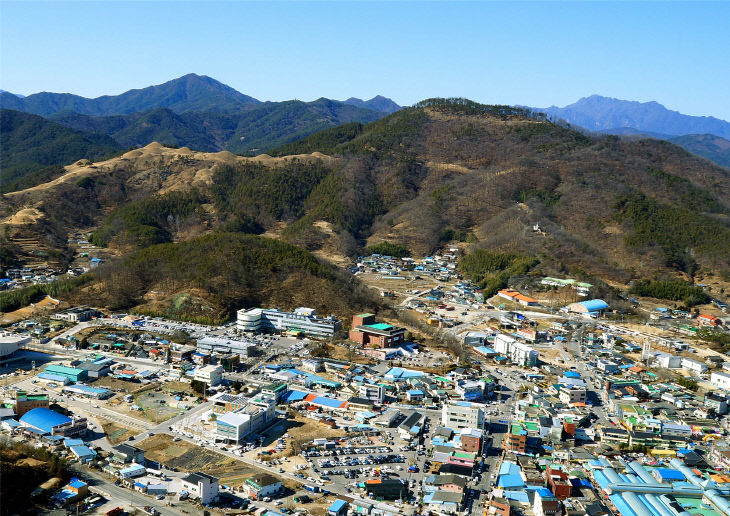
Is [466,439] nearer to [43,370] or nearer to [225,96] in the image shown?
[43,370]

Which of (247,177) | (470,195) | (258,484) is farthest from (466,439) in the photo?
(247,177)

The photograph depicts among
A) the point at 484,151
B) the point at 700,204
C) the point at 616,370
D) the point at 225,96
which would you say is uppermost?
the point at 225,96

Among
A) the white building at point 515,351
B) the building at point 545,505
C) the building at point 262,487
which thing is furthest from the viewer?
the white building at point 515,351

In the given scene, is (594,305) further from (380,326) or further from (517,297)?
(380,326)

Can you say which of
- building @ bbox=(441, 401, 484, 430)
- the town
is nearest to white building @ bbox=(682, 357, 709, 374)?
the town

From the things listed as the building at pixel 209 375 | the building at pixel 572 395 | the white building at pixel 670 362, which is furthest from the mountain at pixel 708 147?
the building at pixel 209 375

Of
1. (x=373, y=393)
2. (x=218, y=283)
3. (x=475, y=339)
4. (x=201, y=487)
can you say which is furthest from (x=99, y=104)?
(x=201, y=487)

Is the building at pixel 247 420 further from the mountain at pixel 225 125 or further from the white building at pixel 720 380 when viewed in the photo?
the mountain at pixel 225 125
